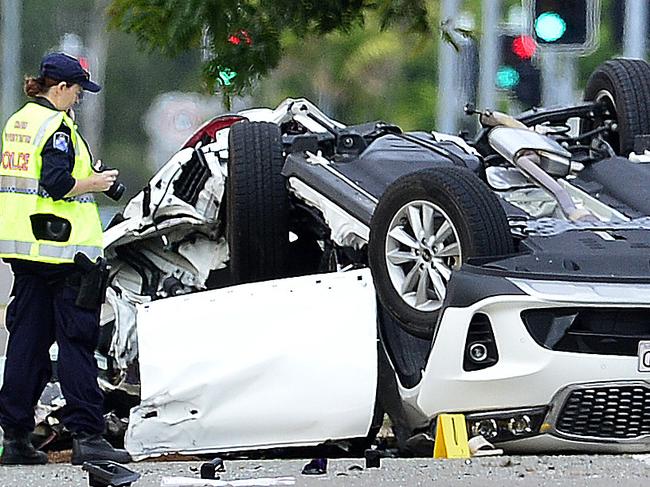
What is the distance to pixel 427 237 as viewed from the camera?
19.9 feet

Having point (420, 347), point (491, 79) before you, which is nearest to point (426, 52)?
point (491, 79)

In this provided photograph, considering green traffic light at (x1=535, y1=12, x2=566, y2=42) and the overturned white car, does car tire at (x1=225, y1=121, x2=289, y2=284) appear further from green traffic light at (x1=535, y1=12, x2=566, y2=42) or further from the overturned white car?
green traffic light at (x1=535, y1=12, x2=566, y2=42)

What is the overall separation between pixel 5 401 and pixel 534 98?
10.8m

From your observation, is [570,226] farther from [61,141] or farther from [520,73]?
[520,73]

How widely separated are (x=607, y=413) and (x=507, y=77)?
1102cm

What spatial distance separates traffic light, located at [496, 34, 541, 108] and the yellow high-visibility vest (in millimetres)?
10590

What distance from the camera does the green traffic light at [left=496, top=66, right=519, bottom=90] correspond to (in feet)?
54.0

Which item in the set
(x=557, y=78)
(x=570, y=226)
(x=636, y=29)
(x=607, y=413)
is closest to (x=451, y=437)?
(x=607, y=413)

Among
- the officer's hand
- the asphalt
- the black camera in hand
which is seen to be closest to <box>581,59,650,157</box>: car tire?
the asphalt

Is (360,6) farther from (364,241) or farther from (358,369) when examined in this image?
(358,369)

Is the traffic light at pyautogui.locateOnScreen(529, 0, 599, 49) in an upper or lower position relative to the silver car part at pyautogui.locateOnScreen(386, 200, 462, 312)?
upper

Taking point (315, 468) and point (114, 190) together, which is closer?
point (315, 468)

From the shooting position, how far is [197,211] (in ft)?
24.4

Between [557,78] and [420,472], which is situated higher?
[557,78]
